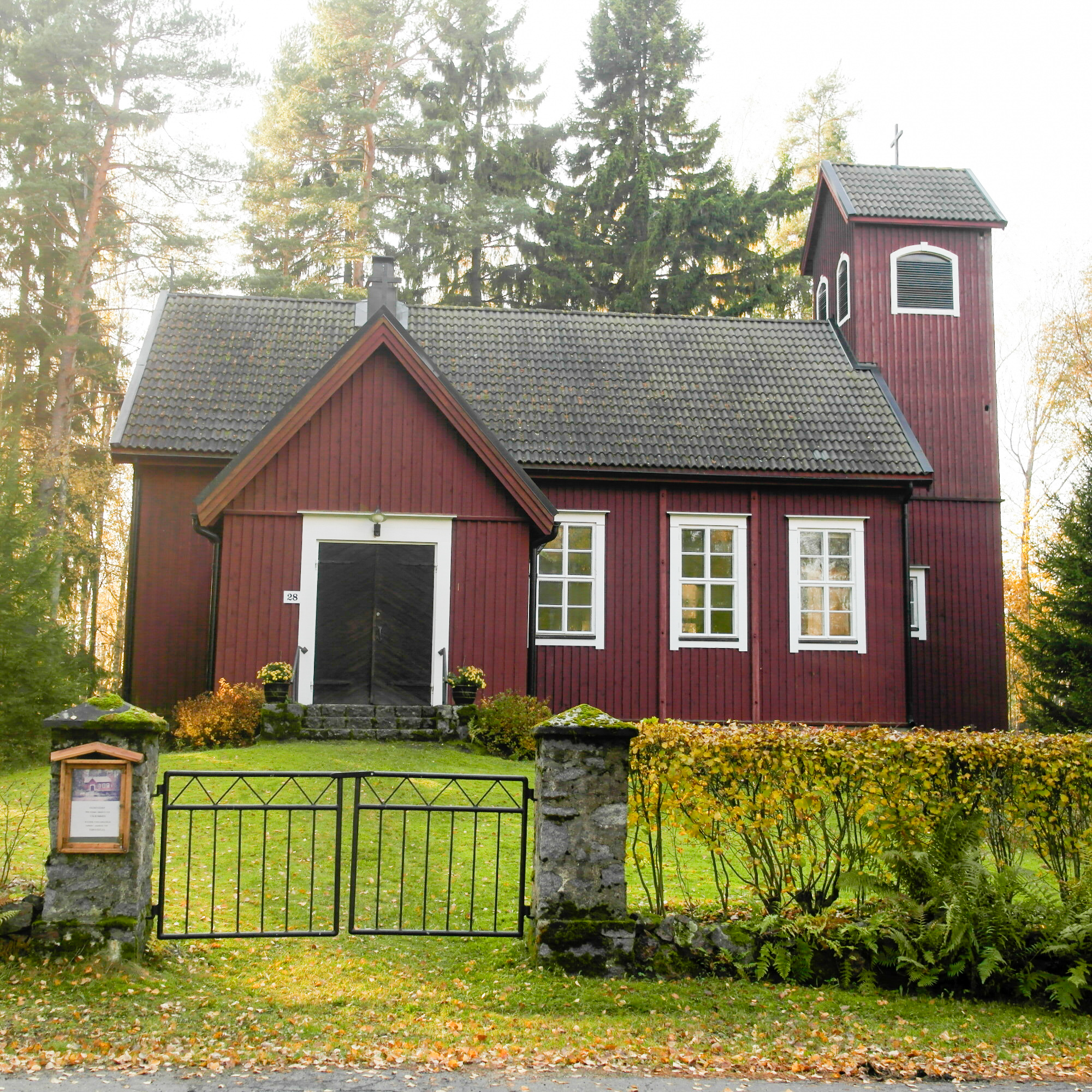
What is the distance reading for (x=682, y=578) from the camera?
17.2 m

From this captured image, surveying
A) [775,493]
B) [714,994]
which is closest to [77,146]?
[775,493]

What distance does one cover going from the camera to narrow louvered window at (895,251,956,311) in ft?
66.6

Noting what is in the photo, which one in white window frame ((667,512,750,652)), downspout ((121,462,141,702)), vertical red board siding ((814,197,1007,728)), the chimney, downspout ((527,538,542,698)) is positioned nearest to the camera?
downspout ((527,538,542,698))

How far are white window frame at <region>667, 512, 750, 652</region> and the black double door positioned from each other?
13.2 ft

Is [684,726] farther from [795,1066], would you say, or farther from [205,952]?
[205,952]

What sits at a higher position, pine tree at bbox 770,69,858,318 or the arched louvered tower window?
pine tree at bbox 770,69,858,318

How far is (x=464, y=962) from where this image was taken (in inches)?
259

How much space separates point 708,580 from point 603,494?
2.17 m

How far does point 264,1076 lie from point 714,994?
2.58 metres

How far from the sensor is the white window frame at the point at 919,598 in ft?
63.1

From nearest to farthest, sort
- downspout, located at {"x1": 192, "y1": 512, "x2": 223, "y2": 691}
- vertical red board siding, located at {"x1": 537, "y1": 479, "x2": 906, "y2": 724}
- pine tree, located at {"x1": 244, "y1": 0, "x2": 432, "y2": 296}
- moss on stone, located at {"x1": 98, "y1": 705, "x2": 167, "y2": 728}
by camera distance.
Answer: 1. moss on stone, located at {"x1": 98, "y1": 705, "x2": 167, "y2": 728}
2. downspout, located at {"x1": 192, "y1": 512, "x2": 223, "y2": 691}
3. vertical red board siding, located at {"x1": 537, "y1": 479, "x2": 906, "y2": 724}
4. pine tree, located at {"x1": 244, "y1": 0, "x2": 432, "y2": 296}

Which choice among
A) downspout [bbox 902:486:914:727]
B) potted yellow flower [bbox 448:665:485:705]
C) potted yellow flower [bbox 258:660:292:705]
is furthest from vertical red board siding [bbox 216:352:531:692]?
downspout [bbox 902:486:914:727]

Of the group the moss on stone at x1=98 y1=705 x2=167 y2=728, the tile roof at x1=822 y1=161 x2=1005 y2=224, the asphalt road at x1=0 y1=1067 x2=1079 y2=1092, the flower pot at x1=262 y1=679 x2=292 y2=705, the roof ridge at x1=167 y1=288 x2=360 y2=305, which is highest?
the tile roof at x1=822 y1=161 x2=1005 y2=224

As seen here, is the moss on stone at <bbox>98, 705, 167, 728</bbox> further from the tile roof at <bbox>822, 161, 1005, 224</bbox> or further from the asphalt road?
the tile roof at <bbox>822, 161, 1005, 224</bbox>
